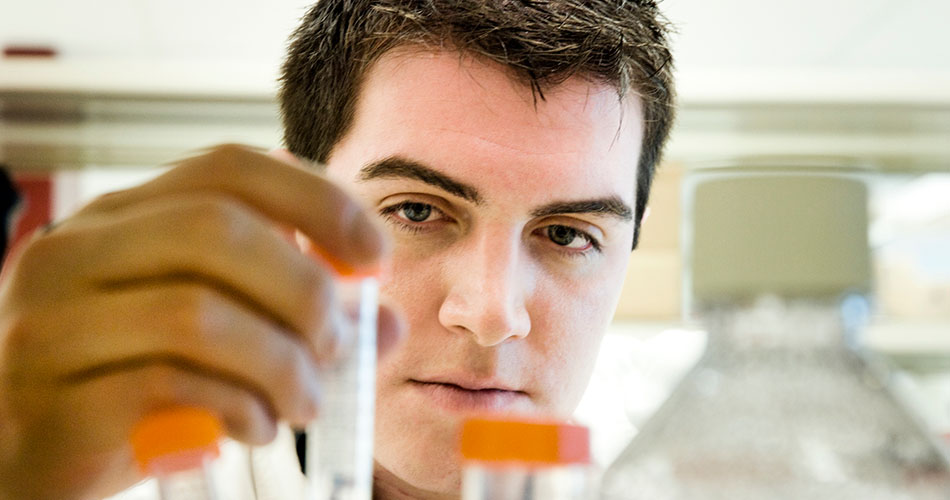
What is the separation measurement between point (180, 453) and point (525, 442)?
0.48ft

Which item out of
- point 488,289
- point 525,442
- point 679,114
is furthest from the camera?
point 679,114

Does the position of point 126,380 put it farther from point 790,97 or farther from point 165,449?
point 790,97

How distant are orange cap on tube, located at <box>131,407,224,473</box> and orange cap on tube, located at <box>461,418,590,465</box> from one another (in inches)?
4.6

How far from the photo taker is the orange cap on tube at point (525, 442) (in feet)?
1.12

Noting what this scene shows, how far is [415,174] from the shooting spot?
924mm

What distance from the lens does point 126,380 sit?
0.43m

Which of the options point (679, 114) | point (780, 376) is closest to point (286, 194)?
point (780, 376)

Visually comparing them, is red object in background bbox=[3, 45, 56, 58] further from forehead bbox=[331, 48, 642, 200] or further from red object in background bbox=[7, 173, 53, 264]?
forehead bbox=[331, 48, 642, 200]

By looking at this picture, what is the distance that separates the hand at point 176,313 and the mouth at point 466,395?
385mm

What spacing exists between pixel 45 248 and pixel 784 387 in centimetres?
48

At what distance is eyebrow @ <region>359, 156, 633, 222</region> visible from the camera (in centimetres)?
89

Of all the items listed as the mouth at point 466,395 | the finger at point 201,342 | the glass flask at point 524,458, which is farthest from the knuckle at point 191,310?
the mouth at point 466,395

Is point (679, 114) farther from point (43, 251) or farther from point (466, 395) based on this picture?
point (43, 251)

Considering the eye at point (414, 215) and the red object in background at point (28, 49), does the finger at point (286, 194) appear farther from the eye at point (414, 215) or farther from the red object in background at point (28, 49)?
the red object in background at point (28, 49)
